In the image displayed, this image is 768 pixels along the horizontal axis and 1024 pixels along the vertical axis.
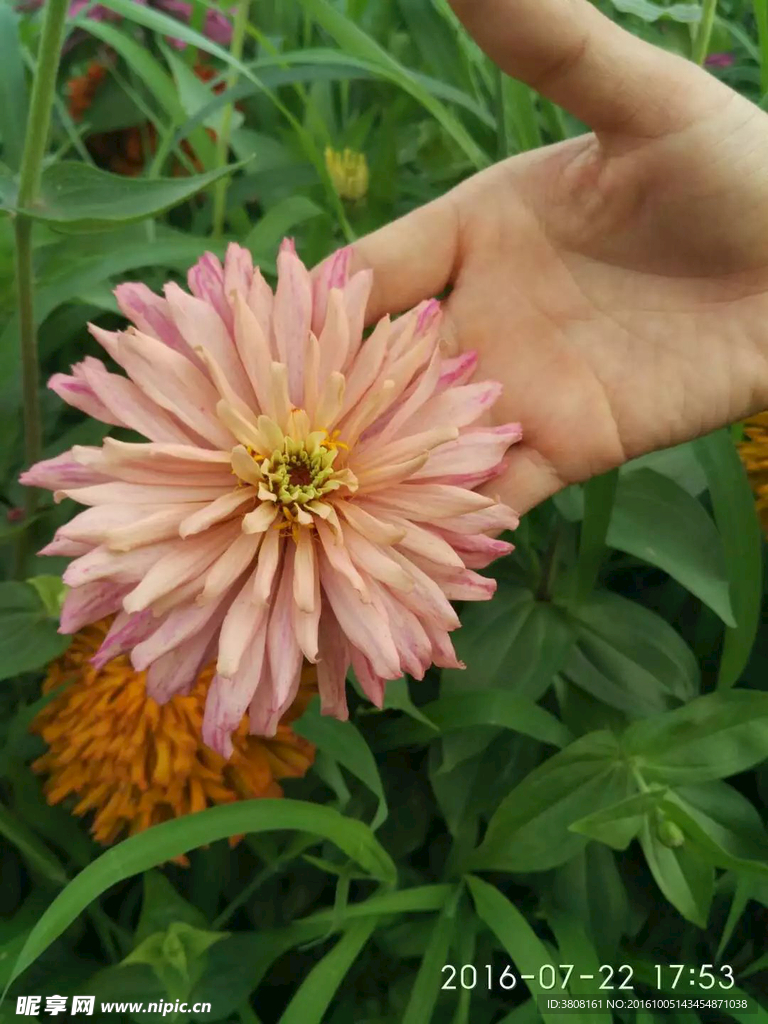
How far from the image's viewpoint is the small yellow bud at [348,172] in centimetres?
63

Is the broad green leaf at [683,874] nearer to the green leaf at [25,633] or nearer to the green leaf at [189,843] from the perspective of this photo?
the green leaf at [189,843]

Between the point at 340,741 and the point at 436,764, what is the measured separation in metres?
0.08

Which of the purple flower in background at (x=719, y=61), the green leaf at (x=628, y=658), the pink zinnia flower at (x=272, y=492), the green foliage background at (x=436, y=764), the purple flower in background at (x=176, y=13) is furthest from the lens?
the purple flower in background at (x=719, y=61)

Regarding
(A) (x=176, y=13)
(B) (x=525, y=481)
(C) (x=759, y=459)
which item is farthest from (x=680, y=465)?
(A) (x=176, y=13)

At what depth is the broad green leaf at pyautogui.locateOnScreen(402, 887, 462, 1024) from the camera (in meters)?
0.45

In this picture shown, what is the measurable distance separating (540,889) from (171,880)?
239mm

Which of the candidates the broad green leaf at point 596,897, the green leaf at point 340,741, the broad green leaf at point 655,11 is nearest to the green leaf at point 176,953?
the green leaf at point 340,741

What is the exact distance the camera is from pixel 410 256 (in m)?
0.52

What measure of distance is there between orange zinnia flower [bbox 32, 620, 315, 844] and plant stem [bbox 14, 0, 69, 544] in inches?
5.2

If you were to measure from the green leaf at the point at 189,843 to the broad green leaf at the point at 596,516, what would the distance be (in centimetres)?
21

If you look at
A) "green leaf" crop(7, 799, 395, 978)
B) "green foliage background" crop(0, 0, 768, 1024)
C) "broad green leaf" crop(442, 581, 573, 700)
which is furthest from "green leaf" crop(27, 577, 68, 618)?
"broad green leaf" crop(442, 581, 573, 700)

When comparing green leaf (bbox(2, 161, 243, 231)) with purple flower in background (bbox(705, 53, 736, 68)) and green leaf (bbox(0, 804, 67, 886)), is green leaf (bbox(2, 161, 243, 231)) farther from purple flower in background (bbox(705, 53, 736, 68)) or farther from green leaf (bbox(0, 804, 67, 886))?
purple flower in background (bbox(705, 53, 736, 68))

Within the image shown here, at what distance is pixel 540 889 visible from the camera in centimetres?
53

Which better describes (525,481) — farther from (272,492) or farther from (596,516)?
(272,492)
